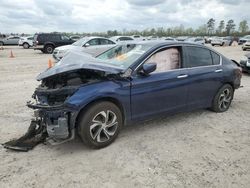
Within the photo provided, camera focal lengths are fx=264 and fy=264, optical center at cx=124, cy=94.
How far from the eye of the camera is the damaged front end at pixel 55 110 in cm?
376

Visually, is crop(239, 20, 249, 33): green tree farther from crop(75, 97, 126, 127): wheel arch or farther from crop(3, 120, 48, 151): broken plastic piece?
crop(3, 120, 48, 151): broken plastic piece

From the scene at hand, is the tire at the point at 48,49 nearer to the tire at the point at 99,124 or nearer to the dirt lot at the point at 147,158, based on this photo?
the dirt lot at the point at 147,158

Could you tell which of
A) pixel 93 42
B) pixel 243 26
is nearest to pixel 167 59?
pixel 93 42

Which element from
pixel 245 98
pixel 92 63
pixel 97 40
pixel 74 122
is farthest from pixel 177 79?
pixel 97 40

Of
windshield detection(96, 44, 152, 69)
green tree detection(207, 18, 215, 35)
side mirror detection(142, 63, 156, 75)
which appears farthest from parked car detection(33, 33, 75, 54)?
green tree detection(207, 18, 215, 35)

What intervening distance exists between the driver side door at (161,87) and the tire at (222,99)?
108 cm

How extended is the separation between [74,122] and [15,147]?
106 centimetres

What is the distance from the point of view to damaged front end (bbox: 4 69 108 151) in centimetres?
376

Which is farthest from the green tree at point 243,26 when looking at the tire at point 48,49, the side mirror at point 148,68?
the side mirror at point 148,68

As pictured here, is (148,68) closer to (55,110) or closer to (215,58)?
(55,110)

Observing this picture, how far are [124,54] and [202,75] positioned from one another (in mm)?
1662

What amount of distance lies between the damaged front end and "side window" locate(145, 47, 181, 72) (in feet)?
3.67

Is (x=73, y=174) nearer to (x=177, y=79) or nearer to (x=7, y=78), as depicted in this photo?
(x=177, y=79)

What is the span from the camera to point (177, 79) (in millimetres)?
4871
